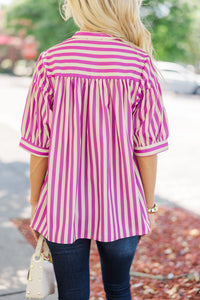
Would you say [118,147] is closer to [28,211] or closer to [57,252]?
[57,252]

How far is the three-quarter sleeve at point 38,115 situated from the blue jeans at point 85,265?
39 cm

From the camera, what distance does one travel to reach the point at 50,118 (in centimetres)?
165

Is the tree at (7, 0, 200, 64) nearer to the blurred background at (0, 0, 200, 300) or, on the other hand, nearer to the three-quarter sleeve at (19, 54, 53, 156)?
the blurred background at (0, 0, 200, 300)

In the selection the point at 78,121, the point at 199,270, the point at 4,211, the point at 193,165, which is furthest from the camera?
the point at 193,165

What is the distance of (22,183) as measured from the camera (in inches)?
234

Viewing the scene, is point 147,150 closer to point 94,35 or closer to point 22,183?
point 94,35

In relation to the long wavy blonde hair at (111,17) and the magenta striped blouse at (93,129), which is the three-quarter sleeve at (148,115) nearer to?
the magenta striped blouse at (93,129)

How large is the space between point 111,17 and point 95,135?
453mm

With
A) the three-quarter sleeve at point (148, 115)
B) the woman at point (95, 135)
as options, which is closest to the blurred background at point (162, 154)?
the three-quarter sleeve at point (148, 115)

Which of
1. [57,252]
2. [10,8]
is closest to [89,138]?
[57,252]

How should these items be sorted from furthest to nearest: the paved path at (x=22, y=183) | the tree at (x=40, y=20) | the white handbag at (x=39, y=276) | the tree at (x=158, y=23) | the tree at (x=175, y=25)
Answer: the tree at (x=40, y=20), the tree at (x=175, y=25), the tree at (x=158, y=23), the paved path at (x=22, y=183), the white handbag at (x=39, y=276)

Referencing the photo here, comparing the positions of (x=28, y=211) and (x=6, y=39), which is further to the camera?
(x=6, y=39)

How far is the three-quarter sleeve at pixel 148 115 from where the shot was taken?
166cm

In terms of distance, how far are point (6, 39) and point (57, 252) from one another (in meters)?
40.7
